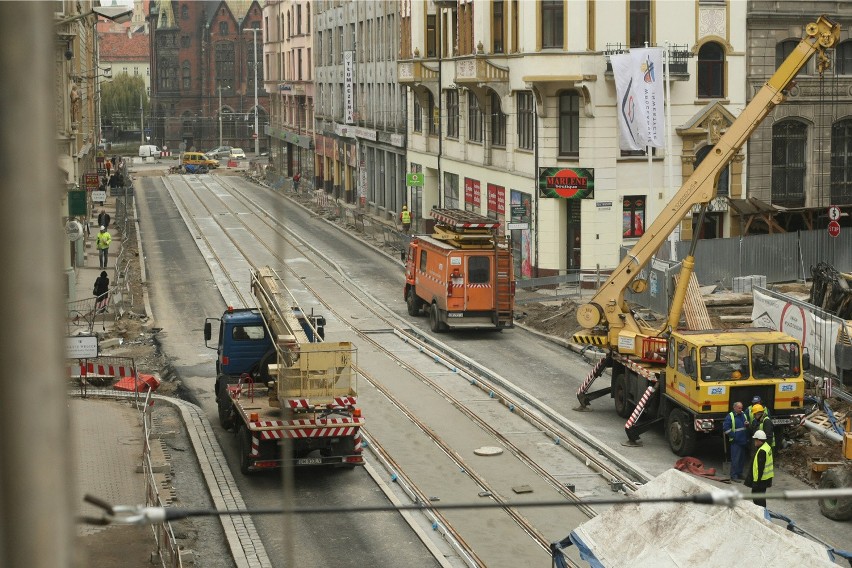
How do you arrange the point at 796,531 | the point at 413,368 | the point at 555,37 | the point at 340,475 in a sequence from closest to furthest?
1. the point at 796,531
2. the point at 340,475
3. the point at 413,368
4. the point at 555,37

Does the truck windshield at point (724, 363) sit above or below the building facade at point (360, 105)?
below

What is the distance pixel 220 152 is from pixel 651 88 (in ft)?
304

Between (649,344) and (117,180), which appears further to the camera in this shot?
(117,180)

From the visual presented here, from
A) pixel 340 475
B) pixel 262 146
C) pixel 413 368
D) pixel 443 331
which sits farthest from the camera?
pixel 262 146

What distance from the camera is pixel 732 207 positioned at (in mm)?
44750

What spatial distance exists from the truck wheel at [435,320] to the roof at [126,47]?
429 ft

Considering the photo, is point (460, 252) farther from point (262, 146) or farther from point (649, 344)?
point (262, 146)

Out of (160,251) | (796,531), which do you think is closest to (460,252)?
(796,531)

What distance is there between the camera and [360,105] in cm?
7488

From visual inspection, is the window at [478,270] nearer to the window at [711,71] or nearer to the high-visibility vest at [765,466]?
the window at [711,71]

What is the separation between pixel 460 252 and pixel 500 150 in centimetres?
1708

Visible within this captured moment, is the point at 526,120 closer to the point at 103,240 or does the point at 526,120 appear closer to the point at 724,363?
the point at 103,240

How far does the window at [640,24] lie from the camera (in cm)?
4325

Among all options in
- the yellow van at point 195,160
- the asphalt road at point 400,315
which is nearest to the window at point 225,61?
the yellow van at point 195,160
